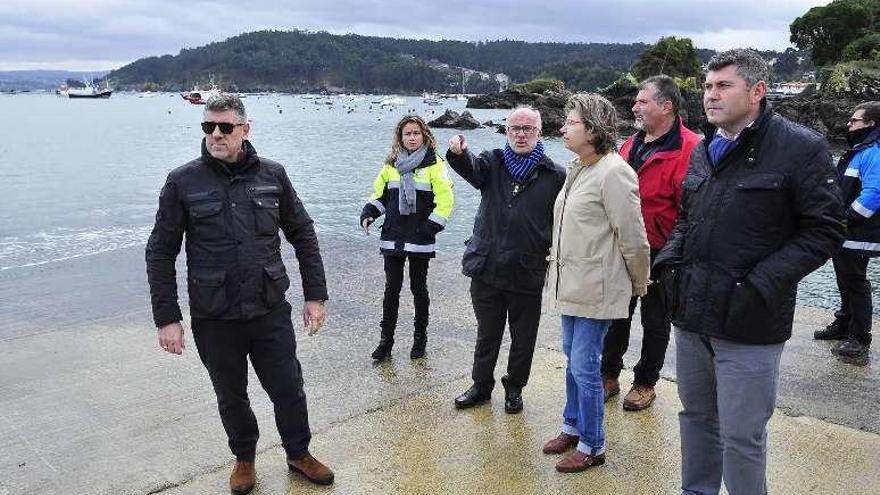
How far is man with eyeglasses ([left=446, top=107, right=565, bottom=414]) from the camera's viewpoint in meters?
4.46

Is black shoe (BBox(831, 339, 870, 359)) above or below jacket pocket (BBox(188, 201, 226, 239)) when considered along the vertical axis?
below

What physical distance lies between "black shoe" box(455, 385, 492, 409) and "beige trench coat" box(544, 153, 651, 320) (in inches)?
45.7

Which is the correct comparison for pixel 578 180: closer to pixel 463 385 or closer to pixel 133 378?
pixel 463 385

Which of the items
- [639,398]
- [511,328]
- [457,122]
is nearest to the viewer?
[511,328]

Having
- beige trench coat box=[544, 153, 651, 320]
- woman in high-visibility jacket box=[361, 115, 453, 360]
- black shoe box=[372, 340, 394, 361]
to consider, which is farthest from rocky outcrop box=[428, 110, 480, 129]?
beige trench coat box=[544, 153, 651, 320]

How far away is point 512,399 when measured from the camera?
4.79 meters

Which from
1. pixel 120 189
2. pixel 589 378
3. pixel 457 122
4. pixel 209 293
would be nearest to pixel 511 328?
pixel 589 378

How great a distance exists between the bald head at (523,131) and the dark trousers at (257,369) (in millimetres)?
1726

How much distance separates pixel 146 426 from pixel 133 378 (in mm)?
917

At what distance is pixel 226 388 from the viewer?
381 centimetres

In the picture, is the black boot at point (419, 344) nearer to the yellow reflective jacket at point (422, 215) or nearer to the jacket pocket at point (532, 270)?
the yellow reflective jacket at point (422, 215)

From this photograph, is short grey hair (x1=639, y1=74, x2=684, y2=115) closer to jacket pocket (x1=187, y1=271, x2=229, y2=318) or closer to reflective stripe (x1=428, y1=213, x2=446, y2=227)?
reflective stripe (x1=428, y1=213, x2=446, y2=227)

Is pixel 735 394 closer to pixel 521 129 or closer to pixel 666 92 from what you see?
pixel 521 129

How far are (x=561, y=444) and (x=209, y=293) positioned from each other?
2.22 m
